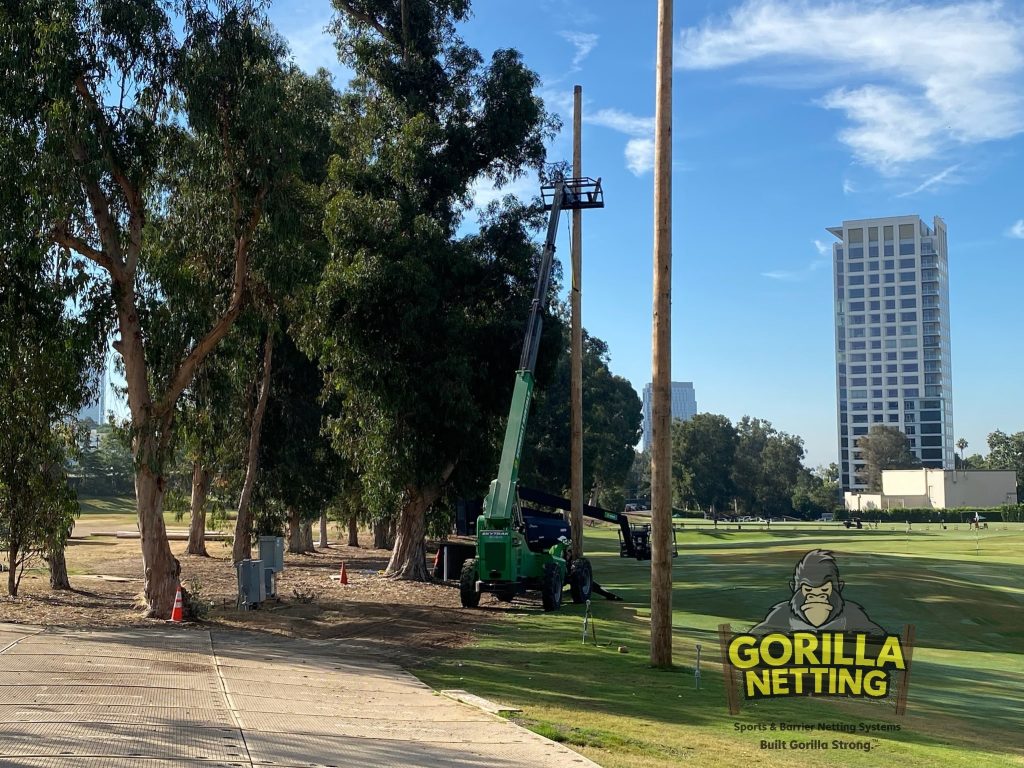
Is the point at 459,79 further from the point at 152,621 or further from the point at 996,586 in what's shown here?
the point at 996,586

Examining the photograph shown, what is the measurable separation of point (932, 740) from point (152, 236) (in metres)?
16.9

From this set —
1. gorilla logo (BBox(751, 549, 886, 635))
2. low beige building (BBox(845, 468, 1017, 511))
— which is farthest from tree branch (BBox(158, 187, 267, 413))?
low beige building (BBox(845, 468, 1017, 511))

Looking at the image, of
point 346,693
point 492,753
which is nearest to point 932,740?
point 492,753

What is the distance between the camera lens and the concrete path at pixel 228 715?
7.93m

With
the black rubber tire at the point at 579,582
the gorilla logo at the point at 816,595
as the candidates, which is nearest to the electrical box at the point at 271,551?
the black rubber tire at the point at 579,582

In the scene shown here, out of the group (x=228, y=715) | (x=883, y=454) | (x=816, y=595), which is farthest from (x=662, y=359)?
(x=883, y=454)

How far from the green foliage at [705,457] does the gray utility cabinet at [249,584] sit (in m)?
119

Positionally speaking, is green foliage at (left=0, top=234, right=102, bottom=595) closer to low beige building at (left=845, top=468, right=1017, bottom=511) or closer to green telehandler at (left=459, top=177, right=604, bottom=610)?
green telehandler at (left=459, top=177, right=604, bottom=610)

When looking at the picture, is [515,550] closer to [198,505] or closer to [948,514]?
[198,505]

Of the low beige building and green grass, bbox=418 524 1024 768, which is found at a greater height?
the low beige building

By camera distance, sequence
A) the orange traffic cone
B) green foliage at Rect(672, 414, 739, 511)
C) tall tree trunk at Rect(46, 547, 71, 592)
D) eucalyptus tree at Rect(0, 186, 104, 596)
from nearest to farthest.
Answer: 1. eucalyptus tree at Rect(0, 186, 104, 596)
2. the orange traffic cone
3. tall tree trunk at Rect(46, 547, 71, 592)
4. green foliage at Rect(672, 414, 739, 511)

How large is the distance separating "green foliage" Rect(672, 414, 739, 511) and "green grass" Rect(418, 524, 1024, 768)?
109229 millimetres

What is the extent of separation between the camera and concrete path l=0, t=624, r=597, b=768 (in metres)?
7.93

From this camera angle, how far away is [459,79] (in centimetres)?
3059
